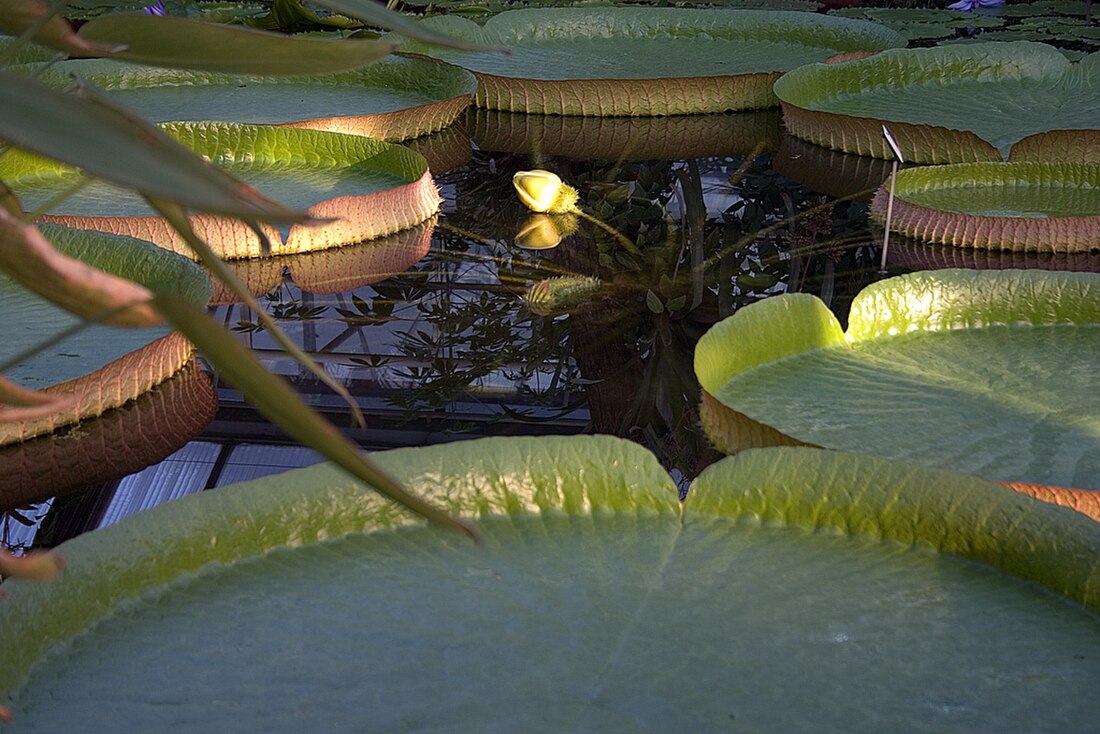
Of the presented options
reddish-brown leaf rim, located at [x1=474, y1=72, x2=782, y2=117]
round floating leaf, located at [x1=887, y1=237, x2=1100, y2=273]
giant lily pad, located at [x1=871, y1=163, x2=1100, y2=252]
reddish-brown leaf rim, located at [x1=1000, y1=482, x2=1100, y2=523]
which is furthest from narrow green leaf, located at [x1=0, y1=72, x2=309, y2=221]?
reddish-brown leaf rim, located at [x1=474, y1=72, x2=782, y2=117]

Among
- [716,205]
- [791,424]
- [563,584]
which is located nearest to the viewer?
[563,584]

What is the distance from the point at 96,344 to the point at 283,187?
0.87 metres

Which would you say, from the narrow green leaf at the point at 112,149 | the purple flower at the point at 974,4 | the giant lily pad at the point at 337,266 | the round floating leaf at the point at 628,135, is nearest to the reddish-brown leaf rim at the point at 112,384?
the giant lily pad at the point at 337,266

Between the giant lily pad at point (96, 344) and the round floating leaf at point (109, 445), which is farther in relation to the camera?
the giant lily pad at point (96, 344)

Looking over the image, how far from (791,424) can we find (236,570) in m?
0.67

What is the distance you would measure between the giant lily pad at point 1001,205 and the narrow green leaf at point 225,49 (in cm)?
195

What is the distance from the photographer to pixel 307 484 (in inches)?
43.4

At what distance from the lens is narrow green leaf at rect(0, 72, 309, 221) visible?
0.29 m

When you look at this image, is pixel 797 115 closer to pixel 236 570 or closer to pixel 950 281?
pixel 950 281

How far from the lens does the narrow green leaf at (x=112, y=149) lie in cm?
29

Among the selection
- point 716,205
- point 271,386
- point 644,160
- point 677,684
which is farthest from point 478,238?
point 271,386

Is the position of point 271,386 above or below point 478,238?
above

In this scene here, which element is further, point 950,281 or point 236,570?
point 950,281

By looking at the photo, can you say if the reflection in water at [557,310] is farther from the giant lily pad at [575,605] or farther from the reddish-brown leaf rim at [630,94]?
the reddish-brown leaf rim at [630,94]
